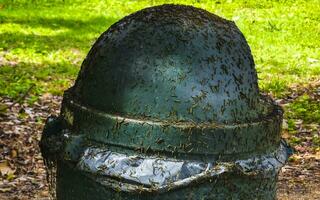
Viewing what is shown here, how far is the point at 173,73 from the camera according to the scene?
8.44 ft

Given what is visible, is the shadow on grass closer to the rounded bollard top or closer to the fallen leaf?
the fallen leaf

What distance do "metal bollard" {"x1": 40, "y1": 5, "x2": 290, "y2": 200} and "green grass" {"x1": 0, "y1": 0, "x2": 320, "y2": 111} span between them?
5.78 metres

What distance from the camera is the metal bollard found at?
2.52 meters

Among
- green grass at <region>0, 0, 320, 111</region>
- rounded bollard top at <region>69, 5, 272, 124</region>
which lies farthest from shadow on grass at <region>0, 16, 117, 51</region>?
rounded bollard top at <region>69, 5, 272, 124</region>

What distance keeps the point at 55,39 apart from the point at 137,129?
9.35m

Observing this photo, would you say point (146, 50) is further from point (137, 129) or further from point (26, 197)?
point (26, 197)

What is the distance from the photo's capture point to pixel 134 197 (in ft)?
8.35

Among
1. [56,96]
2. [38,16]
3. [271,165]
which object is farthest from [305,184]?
[38,16]

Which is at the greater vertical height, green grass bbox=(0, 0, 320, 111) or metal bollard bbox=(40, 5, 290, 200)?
metal bollard bbox=(40, 5, 290, 200)

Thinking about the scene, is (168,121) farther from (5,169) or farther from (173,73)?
(5,169)

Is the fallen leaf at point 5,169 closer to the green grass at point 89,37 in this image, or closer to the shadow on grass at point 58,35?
the green grass at point 89,37

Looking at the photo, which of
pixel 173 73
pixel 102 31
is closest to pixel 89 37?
pixel 102 31

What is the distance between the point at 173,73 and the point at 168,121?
7.1 inches

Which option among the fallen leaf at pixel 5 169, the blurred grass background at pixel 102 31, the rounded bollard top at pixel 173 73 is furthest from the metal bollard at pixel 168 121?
the blurred grass background at pixel 102 31
